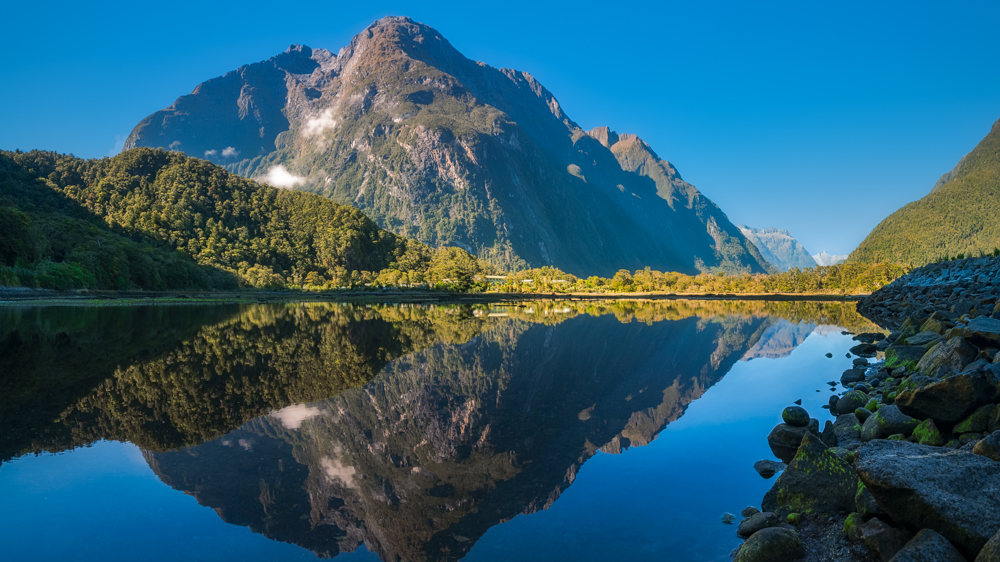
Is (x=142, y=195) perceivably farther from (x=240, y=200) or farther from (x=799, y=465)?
(x=799, y=465)

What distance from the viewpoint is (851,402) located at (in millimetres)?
11719

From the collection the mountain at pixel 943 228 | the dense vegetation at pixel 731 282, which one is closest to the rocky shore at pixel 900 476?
the dense vegetation at pixel 731 282

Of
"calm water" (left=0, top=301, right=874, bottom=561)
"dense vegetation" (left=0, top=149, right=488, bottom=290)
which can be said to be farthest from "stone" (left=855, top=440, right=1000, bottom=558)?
"dense vegetation" (left=0, top=149, right=488, bottom=290)

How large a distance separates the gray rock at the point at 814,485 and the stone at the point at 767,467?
→ 5.53 ft

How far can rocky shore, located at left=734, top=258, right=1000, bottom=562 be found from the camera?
4.49 metres

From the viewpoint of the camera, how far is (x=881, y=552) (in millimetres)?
4816

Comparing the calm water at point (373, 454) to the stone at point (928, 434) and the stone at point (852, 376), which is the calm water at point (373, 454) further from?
the stone at point (928, 434)

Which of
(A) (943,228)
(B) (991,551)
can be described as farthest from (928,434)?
(A) (943,228)

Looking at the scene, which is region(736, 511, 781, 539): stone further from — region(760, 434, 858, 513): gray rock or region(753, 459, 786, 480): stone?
region(753, 459, 786, 480): stone

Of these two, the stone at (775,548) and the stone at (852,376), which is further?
the stone at (852,376)

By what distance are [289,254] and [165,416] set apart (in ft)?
456

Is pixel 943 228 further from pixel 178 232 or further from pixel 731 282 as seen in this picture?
pixel 178 232

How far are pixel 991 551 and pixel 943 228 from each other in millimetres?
236487

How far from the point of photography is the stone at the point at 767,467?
28.2 feet
